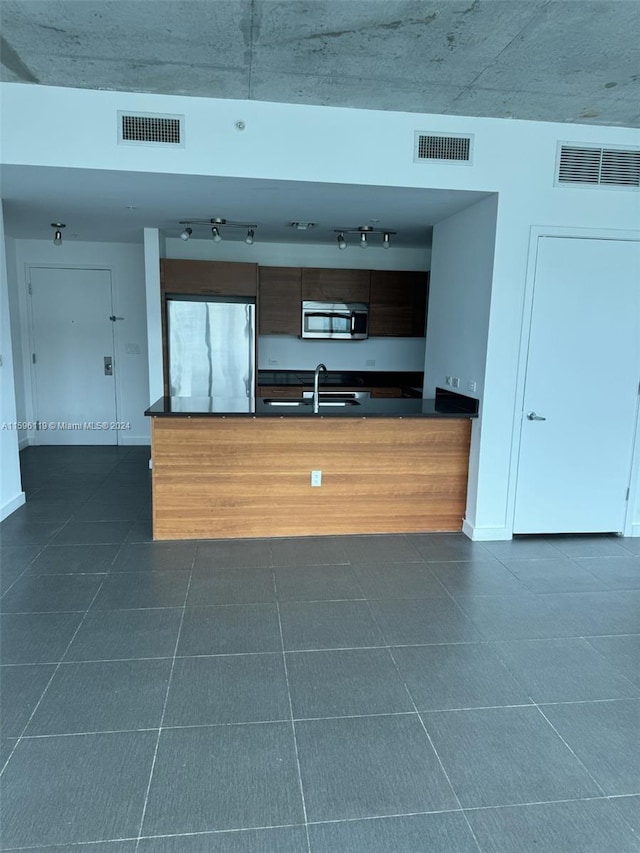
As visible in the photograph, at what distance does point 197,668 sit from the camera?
2.30m

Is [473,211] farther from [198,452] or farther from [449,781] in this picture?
[449,781]

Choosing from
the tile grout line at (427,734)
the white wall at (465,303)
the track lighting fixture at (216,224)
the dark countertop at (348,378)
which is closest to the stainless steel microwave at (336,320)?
the dark countertop at (348,378)

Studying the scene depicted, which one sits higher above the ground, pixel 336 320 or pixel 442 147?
pixel 442 147

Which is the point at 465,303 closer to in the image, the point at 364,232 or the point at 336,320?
the point at 364,232

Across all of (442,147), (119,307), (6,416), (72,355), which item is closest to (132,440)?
(72,355)

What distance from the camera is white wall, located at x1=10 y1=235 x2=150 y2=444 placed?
20.1 feet

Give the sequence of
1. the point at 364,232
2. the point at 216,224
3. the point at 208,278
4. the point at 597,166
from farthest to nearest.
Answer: the point at 208,278
the point at 364,232
the point at 216,224
the point at 597,166

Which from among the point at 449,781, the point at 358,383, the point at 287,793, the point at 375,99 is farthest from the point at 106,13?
the point at 358,383

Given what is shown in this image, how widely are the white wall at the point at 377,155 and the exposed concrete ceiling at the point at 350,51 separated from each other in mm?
93

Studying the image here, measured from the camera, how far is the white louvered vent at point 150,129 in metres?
3.01

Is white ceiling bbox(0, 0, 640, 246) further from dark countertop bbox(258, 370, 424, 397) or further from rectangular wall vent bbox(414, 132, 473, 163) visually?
dark countertop bbox(258, 370, 424, 397)

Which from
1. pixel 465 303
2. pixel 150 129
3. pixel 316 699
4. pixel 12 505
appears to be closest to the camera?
pixel 316 699

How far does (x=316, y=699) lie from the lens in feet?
6.97

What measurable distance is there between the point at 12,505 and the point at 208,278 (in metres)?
2.84
